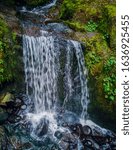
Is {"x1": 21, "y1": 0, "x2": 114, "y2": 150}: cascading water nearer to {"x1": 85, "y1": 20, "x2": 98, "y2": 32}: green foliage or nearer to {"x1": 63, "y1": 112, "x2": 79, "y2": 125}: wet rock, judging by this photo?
{"x1": 63, "y1": 112, "x2": 79, "y2": 125}: wet rock

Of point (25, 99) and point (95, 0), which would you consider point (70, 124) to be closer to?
point (25, 99)

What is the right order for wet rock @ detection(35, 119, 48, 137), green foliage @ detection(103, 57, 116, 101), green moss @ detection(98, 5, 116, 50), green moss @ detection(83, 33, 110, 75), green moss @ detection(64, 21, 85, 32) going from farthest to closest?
green moss @ detection(64, 21, 85, 32) < green moss @ detection(98, 5, 116, 50) < green moss @ detection(83, 33, 110, 75) < green foliage @ detection(103, 57, 116, 101) < wet rock @ detection(35, 119, 48, 137)

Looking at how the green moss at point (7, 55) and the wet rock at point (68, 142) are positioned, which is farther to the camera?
the green moss at point (7, 55)

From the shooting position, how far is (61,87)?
7609 millimetres

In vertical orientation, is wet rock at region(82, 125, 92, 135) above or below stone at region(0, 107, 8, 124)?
below

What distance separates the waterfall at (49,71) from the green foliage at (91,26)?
876 millimetres

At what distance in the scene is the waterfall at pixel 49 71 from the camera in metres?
7.52

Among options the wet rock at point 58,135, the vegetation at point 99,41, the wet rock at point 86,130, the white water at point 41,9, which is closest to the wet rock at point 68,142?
the wet rock at point 58,135

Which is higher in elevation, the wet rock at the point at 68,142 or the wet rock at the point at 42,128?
the wet rock at the point at 42,128

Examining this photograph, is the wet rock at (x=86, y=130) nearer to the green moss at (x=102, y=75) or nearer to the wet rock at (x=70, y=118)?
the wet rock at (x=70, y=118)

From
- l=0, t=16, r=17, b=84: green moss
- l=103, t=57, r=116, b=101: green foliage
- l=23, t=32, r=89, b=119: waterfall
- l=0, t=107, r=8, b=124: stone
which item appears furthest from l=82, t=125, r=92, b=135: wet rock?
l=0, t=16, r=17, b=84: green moss

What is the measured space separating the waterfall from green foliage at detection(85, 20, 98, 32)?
2.87 ft

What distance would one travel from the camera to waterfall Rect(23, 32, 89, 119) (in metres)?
7.52

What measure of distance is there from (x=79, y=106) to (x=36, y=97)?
1.03 meters
